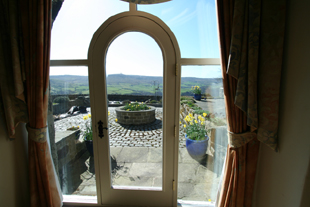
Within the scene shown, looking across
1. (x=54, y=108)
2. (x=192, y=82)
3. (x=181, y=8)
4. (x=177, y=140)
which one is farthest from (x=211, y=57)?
(x=54, y=108)

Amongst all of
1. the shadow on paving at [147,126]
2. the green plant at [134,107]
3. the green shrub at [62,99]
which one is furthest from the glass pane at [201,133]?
the green shrub at [62,99]

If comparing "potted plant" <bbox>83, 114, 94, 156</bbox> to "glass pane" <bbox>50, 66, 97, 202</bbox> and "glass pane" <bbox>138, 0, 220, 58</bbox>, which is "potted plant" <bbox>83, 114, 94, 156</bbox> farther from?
"glass pane" <bbox>138, 0, 220, 58</bbox>

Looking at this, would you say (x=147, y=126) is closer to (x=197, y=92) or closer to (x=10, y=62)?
(x=197, y=92)

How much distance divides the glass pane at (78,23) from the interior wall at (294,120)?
4.16 feet

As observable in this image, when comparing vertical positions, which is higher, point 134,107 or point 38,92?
point 38,92

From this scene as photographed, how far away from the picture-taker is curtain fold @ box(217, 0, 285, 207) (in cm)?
93

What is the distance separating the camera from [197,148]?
140 cm

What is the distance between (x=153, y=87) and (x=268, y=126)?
37.7 inches

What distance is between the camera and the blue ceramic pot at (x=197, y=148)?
139 cm

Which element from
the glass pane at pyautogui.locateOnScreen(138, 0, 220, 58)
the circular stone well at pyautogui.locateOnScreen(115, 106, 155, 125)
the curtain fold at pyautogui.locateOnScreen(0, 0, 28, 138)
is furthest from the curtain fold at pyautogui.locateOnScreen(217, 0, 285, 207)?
the curtain fold at pyautogui.locateOnScreen(0, 0, 28, 138)

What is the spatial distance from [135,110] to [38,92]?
83 centimetres

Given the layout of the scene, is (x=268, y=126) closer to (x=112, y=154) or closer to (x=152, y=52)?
(x=152, y=52)

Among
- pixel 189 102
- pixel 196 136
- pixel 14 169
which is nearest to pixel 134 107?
pixel 189 102

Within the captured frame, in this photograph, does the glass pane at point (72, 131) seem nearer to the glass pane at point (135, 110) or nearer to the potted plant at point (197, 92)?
the glass pane at point (135, 110)
